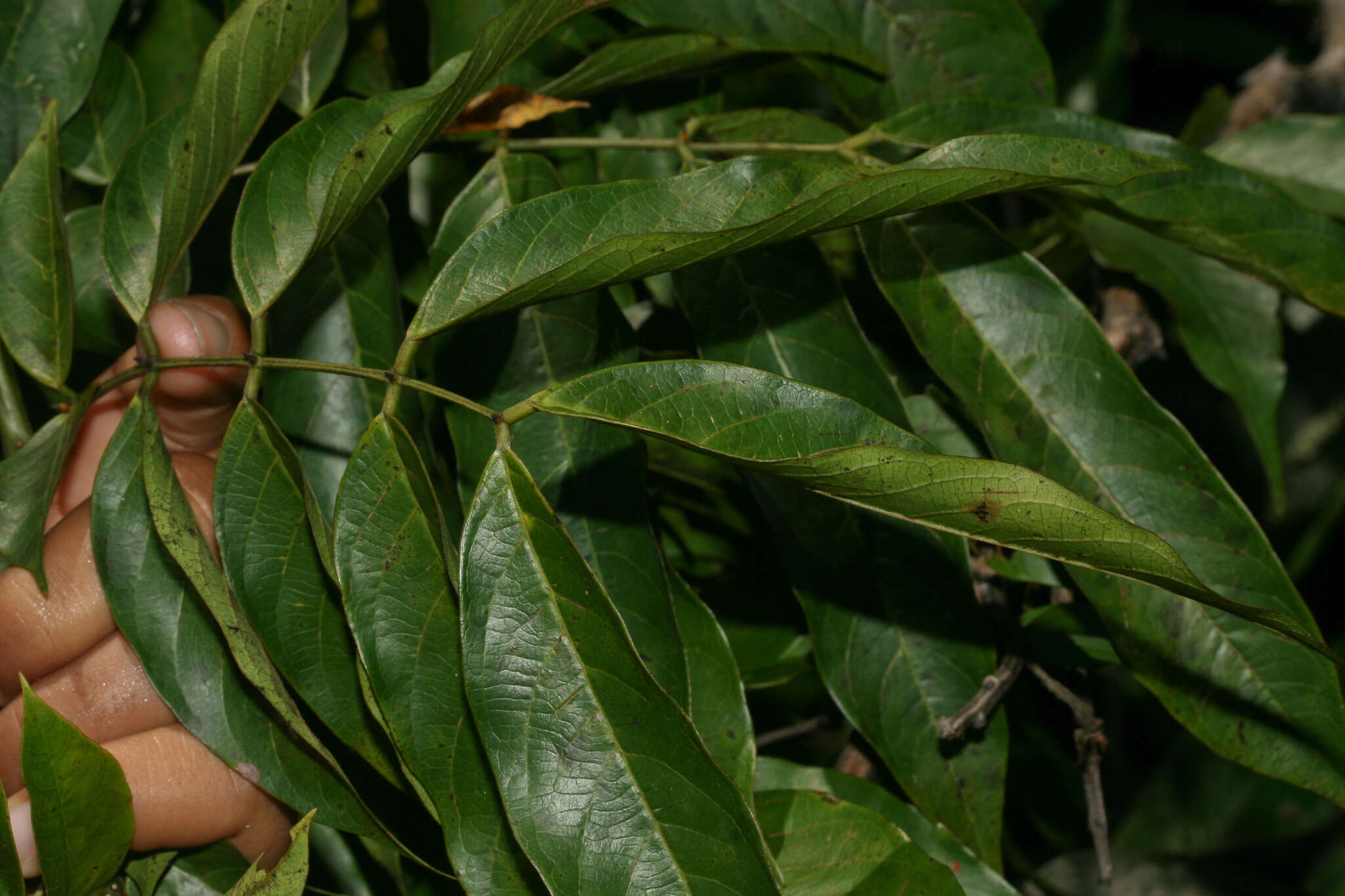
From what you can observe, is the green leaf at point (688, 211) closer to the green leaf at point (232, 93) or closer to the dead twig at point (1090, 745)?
the green leaf at point (232, 93)

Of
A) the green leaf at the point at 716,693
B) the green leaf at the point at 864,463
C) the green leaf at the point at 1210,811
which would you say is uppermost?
the green leaf at the point at 864,463

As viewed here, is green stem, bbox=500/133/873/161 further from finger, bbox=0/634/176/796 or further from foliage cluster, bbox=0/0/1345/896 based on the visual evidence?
finger, bbox=0/634/176/796

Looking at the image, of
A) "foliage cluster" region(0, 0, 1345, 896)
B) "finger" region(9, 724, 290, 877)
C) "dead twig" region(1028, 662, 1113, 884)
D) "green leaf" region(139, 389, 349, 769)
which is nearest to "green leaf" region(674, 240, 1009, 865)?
"foliage cluster" region(0, 0, 1345, 896)

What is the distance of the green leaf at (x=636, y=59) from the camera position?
867 millimetres

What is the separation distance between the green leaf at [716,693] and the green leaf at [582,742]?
185 mm

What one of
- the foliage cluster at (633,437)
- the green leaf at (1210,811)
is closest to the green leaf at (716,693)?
the foliage cluster at (633,437)

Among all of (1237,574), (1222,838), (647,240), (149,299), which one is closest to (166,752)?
(149,299)

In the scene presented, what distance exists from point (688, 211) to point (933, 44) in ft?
1.77

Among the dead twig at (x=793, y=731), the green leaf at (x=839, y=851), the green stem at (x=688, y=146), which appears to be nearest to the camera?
the green leaf at (x=839, y=851)

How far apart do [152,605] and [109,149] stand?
546 mm

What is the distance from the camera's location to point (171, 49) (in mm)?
1024

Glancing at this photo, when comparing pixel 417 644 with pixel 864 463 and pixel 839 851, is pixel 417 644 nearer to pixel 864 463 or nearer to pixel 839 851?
pixel 864 463

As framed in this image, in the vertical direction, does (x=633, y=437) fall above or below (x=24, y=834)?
above

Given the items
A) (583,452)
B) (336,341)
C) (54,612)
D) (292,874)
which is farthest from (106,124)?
(292,874)
